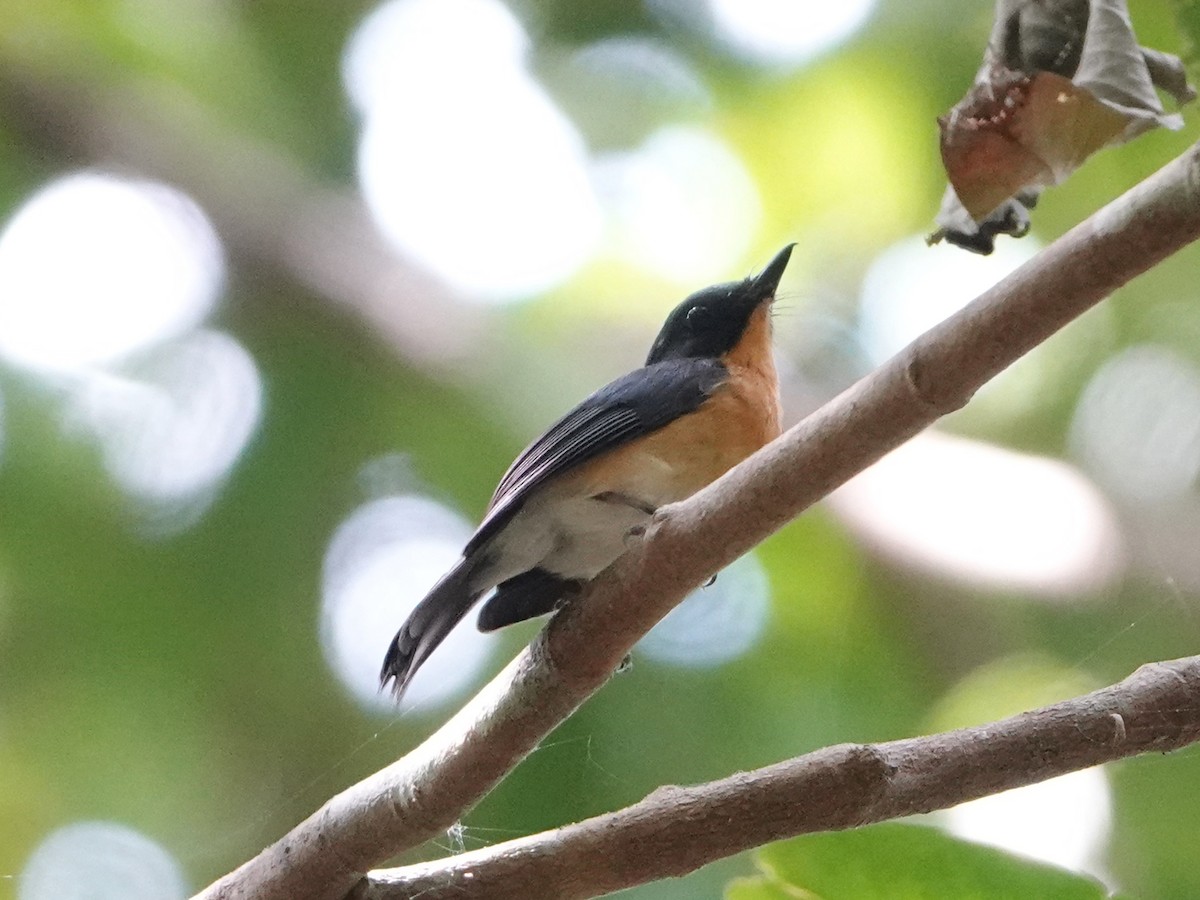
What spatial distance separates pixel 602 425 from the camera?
2.55m

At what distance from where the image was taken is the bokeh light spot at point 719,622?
3379 mm

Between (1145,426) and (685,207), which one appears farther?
(685,207)

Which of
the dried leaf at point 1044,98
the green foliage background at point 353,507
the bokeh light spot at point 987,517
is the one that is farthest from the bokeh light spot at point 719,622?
the dried leaf at point 1044,98

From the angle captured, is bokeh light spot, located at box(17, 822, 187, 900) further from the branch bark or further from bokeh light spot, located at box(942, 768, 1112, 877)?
bokeh light spot, located at box(942, 768, 1112, 877)

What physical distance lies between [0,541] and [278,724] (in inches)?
39.3

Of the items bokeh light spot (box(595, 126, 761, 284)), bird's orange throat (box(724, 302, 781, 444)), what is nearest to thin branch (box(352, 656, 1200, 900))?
bird's orange throat (box(724, 302, 781, 444))

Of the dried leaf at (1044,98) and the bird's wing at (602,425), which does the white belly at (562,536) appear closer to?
the bird's wing at (602,425)

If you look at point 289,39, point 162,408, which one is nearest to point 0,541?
point 162,408

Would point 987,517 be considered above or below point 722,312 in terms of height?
below

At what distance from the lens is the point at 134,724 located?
365 cm

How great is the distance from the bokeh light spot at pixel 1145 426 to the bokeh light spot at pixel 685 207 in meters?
1.21

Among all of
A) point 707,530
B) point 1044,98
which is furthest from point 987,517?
point 1044,98

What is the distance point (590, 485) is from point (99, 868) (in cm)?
173

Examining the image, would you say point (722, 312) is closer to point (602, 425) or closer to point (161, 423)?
point (602, 425)
